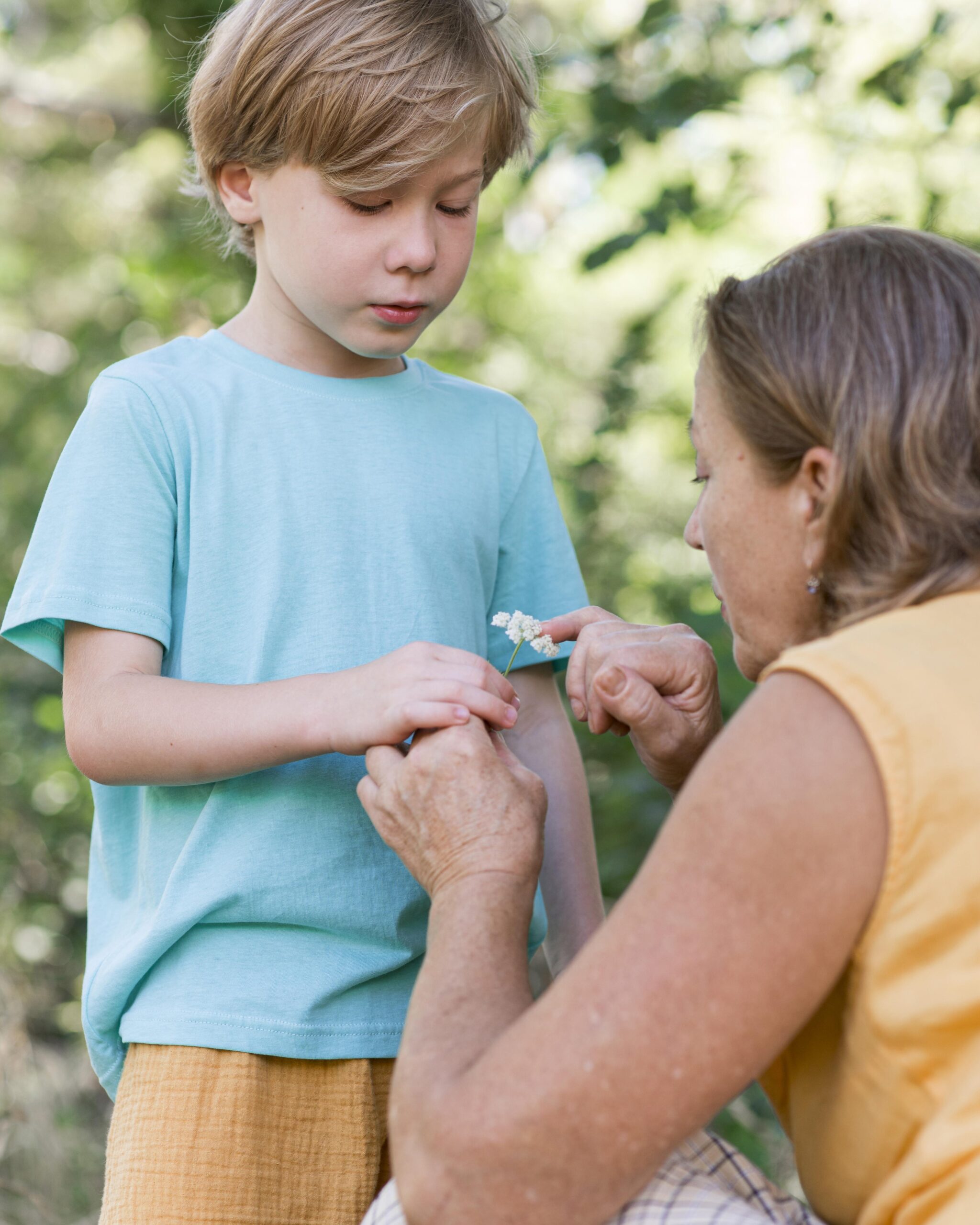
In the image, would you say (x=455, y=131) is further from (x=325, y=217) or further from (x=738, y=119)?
(x=738, y=119)

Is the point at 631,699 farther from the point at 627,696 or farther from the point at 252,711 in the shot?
the point at 252,711

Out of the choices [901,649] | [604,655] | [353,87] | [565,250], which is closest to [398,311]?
[353,87]

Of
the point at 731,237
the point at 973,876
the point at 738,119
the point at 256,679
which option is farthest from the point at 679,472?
the point at 973,876

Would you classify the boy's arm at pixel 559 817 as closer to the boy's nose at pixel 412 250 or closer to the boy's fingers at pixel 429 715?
the boy's fingers at pixel 429 715

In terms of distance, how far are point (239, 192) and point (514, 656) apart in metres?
0.87

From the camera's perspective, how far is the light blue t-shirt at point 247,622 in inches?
66.0

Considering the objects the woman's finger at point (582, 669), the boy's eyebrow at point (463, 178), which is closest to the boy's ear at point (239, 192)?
the boy's eyebrow at point (463, 178)

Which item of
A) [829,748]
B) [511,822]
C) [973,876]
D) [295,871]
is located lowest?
[295,871]

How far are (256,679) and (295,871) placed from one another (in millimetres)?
279

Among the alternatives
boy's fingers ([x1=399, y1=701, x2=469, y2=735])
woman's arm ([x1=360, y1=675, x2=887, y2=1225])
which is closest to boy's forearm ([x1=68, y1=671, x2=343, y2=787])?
boy's fingers ([x1=399, y1=701, x2=469, y2=735])

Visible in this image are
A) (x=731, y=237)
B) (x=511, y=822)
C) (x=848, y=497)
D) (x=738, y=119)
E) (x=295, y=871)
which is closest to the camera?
(x=848, y=497)

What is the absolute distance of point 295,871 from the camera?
1702 millimetres

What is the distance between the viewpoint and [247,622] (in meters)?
1.77

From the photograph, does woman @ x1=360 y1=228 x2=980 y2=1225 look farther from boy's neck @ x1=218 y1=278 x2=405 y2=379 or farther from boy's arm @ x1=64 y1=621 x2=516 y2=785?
boy's neck @ x1=218 y1=278 x2=405 y2=379
